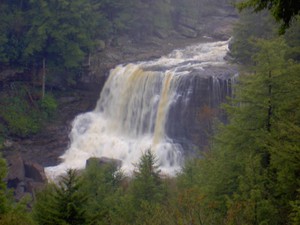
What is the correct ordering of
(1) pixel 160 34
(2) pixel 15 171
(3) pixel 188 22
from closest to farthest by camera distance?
(2) pixel 15 171
(1) pixel 160 34
(3) pixel 188 22

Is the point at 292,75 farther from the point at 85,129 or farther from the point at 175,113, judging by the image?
the point at 85,129

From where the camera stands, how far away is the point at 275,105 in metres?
13.3

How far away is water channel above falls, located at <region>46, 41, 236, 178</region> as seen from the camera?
Result: 2853cm

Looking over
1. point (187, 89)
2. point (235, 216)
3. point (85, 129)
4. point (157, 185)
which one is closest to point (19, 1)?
point (85, 129)

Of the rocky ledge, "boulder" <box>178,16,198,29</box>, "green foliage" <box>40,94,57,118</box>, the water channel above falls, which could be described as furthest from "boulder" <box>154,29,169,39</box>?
"green foliage" <box>40,94,57,118</box>

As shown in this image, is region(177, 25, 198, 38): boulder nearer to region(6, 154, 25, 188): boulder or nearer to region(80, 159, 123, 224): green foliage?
region(6, 154, 25, 188): boulder

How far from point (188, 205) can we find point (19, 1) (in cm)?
2952

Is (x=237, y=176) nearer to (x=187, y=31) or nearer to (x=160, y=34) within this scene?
(x=160, y=34)

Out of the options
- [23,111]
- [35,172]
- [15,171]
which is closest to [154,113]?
[35,172]

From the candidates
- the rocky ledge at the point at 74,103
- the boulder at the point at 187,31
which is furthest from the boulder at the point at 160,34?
the boulder at the point at 187,31

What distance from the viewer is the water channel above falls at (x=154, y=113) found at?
28531 mm

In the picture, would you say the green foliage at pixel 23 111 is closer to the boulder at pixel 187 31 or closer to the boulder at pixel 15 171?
the boulder at pixel 15 171

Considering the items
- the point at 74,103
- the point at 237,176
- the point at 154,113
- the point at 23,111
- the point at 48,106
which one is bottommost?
the point at 23,111

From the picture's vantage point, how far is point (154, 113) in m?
30.8
